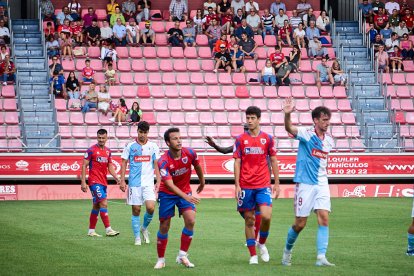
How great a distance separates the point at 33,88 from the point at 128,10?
20.4 feet

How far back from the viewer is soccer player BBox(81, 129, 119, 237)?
1831cm

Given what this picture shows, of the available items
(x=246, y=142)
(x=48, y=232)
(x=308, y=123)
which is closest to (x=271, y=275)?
(x=246, y=142)

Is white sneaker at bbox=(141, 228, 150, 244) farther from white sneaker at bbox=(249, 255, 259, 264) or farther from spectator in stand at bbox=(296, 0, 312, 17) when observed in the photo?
spectator in stand at bbox=(296, 0, 312, 17)

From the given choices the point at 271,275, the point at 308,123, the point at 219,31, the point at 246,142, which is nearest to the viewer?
the point at 271,275

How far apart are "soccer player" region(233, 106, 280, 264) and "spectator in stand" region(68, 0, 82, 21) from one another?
2558 centimetres

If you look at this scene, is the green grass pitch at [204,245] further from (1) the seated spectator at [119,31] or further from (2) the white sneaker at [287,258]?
(1) the seated spectator at [119,31]

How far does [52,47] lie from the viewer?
120 ft

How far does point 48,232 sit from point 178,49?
20175 millimetres

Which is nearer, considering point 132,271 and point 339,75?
point 132,271

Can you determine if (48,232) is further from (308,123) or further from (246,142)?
(308,123)

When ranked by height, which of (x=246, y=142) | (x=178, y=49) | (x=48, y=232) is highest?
(x=178, y=49)

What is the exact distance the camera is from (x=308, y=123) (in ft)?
118

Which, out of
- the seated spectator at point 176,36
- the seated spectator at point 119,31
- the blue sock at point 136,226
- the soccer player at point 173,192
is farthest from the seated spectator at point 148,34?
the soccer player at point 173,192

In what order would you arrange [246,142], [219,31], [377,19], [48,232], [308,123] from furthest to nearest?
[377,19], [219,31], [308,123], [48,232], [246,142]
